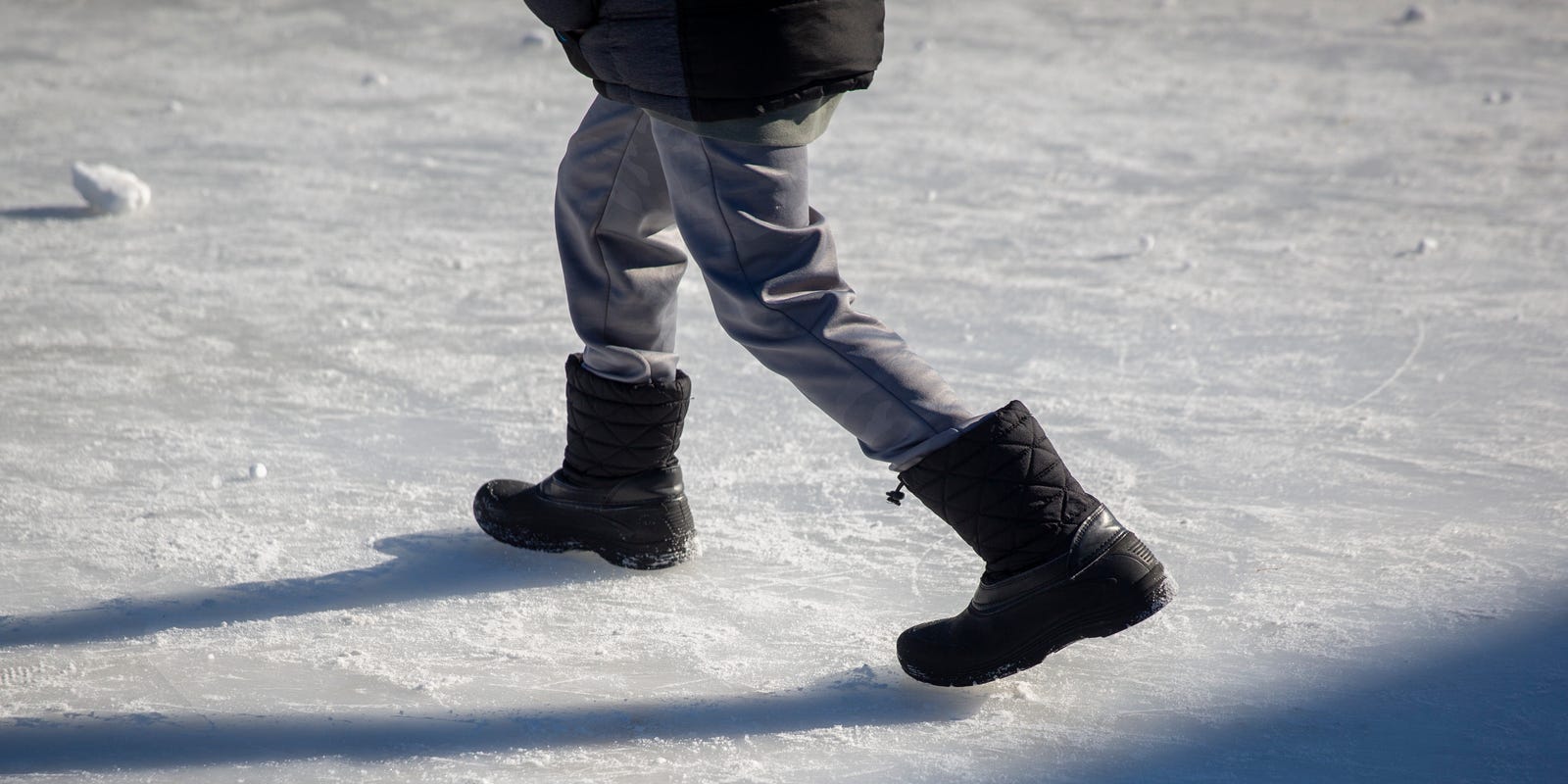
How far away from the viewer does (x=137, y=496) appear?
195 cm

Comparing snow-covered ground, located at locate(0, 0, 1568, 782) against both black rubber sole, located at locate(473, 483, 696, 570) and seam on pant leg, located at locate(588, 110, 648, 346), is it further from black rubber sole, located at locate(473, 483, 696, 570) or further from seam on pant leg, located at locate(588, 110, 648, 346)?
seam on pant leg, located at locate(588, 110, 648, 346)

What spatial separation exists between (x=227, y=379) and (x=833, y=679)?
4.41 feet

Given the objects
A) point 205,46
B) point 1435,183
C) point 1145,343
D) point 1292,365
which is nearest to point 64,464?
point 1145,343

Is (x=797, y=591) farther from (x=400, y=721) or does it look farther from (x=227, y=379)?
(x=227, y=379)

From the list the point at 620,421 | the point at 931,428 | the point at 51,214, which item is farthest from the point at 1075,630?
the point at 51,214

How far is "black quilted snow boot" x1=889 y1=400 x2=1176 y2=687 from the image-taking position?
1.41 m

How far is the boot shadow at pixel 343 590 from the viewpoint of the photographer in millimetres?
1608

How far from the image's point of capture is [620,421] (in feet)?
5.71

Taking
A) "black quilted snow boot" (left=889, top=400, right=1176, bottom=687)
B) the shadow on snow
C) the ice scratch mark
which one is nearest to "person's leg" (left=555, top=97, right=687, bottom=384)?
"black quilted snow boot" (left=889, top=400, right=1176, bottom=687)

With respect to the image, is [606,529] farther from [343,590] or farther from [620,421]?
[343,590]

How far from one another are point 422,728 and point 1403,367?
1794 mm

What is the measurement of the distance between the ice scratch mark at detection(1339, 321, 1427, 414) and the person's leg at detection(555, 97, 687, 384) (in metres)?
1.17

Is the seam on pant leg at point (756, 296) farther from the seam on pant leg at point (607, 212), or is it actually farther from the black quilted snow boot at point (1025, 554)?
the seam on pant leg at point (607, 212)

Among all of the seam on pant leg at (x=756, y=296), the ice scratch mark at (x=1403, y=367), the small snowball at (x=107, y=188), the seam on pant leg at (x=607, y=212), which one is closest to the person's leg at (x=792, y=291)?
the seam on pant leg at (x=756, y=296)
